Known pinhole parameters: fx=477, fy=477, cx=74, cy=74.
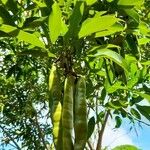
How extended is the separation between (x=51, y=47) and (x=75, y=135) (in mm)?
575

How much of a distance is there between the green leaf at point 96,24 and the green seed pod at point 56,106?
23 centimetres

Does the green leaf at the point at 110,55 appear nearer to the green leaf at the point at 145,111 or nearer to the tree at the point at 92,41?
the tree at the point at 92,41

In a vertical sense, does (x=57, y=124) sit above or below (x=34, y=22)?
below

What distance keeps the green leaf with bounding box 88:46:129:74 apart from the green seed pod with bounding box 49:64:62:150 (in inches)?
10.9

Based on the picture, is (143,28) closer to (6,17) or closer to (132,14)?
(132,14)

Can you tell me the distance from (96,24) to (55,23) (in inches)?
8.2

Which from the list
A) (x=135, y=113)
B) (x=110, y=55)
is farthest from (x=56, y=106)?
(x=135, y=113)

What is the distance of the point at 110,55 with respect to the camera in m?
2.35

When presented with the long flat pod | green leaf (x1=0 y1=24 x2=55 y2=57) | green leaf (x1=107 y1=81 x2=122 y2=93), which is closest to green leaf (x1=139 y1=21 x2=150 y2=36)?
green leaf (x1=107 y1=81 x2=122 y2=93)

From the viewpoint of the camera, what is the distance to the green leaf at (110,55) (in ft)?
7.72

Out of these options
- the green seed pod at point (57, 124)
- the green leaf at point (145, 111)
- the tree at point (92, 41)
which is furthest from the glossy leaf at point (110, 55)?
Result: the green leaf at point (145, 111)

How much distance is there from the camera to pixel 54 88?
2.24 metres

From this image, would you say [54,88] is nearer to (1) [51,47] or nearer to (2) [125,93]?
(1) [51,47]

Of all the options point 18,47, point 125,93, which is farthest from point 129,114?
point 18,47
